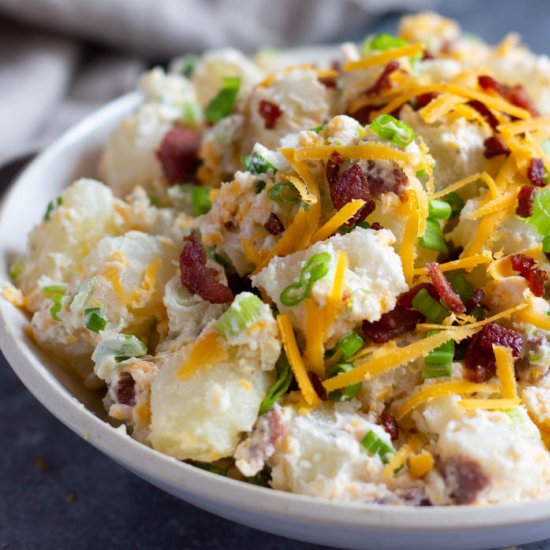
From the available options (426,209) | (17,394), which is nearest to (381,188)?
(426,209)

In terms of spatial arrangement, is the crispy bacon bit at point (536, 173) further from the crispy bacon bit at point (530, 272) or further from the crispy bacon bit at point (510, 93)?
the crispy bacon bit at point (510, 93)

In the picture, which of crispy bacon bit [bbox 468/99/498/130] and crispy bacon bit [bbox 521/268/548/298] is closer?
crispy bacon bit [bbox 521/268/548/298]

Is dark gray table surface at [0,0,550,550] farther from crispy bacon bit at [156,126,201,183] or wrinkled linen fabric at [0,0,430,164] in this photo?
wrinkled linen fabric at [0,0,430,164]

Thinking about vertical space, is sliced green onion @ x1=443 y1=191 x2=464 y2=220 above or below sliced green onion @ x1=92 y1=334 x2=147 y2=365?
above

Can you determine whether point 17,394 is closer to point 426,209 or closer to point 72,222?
point 72,222

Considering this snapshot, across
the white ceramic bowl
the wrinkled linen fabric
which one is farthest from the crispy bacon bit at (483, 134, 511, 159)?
the wrinkled linen fabric

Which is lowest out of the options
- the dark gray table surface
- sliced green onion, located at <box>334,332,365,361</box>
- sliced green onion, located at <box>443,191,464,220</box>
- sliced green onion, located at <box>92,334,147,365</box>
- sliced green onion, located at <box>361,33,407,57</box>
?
the dark gray table surface

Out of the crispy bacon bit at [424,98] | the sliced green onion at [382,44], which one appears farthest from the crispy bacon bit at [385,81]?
the sliced green onion at [382,44]

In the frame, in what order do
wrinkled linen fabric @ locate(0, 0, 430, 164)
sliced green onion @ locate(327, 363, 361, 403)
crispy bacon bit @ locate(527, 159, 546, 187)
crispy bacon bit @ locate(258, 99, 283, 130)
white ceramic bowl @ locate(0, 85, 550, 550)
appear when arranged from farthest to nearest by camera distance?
wrinkled linen fabric @ locate(0, 0, 430, 164) → crispy bacon bit @ locate(258, 99, 283, 130) → crispy bacon bit @ locate(527, 159, 546, 187) → sliced green onion @ locate(327, 363, 361, 403) → white ceramic bowl @ locate(0, 85, 550, 550)
